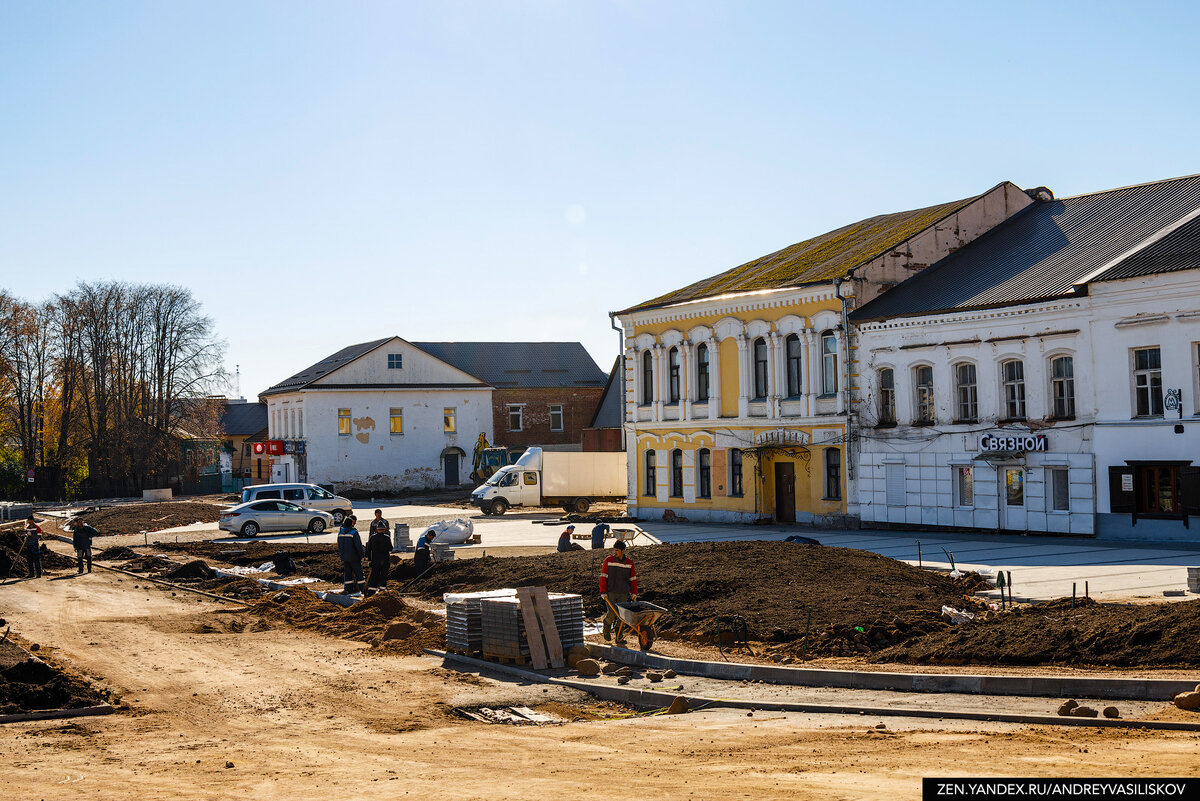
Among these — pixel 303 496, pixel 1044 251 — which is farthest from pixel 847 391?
pixel 303 496

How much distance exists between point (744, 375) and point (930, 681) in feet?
92.0

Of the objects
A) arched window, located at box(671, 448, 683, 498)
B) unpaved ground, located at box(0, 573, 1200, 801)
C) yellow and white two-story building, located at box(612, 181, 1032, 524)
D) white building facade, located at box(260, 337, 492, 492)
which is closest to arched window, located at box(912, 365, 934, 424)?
yellow and white two-story building, located at box(612, 181, 1032, 524)

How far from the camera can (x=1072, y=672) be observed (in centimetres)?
1366

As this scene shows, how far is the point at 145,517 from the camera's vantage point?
51875mm

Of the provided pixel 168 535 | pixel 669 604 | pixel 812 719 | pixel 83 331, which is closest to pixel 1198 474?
pixel 669 604

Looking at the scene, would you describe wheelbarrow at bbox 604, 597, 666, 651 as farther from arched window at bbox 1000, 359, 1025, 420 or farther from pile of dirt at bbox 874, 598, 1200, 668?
arched window at bbox 1000, 359, 1025, 420

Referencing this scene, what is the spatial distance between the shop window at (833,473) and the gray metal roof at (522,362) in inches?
1615

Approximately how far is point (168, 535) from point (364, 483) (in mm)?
25336

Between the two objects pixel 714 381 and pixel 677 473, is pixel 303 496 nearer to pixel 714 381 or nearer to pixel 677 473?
pixel 677 473

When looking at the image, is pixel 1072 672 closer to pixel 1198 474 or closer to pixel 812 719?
pixel 812 719

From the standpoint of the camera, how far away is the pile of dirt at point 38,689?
1446 cm

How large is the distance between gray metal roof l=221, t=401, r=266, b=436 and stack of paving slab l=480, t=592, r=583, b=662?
92.6 m

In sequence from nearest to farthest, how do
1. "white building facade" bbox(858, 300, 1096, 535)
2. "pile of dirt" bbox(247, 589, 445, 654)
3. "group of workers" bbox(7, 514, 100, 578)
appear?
1. "pile of dirt" bbox(247, 589, 445, 654)
2. "white building facade" bbox(858, 300, 1096, 535)
3. "group of workers" bbox(7, 514, 100, 578)

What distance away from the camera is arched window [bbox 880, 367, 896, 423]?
122 ft
